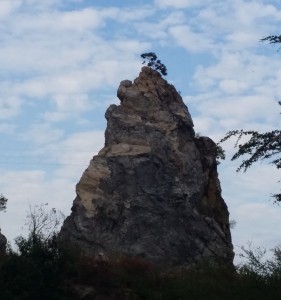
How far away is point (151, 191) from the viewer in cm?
5331

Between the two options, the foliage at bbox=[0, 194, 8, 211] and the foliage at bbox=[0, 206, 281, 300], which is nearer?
the foliage at bbox=[0, 206, 281, 300]

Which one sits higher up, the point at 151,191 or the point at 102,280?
the point at 151,191

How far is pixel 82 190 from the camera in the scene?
53.8 meters

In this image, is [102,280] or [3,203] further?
[3,203]

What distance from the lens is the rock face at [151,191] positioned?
5178 cm

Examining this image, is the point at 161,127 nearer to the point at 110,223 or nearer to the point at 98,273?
the point at 110,223

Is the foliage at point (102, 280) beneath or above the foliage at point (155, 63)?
beneath

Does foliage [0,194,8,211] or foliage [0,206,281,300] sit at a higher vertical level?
foliage [0,194,8,211]

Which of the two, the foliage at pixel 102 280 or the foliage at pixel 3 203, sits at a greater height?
the foliage at pixel 3 203

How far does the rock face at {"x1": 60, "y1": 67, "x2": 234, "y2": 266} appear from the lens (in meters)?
51.8

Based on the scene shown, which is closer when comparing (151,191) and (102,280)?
(102,280)

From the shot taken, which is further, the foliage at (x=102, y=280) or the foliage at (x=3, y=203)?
the foliage at (x=3, y=203)

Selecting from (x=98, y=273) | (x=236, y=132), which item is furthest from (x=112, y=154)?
(x=236, y=132)

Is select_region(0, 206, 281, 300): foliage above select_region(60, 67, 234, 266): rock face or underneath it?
underneath
